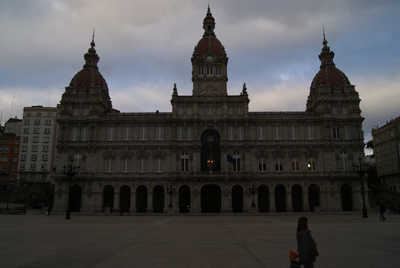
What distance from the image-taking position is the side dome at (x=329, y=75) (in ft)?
221

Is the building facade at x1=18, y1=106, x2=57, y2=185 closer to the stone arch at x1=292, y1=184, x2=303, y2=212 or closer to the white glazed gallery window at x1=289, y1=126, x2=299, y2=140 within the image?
the stone arch at x1=292, y1=184, x2=303, y2=212

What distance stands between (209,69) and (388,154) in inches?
2297

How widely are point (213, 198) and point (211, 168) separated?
608cm

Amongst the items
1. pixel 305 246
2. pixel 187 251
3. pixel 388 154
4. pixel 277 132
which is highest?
pixel 277 132

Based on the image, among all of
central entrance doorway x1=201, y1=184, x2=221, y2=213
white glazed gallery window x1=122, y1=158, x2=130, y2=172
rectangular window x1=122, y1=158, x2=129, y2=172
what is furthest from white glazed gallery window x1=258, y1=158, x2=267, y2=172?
rectangular window x1=122, y1=158, x2=129, y2=172

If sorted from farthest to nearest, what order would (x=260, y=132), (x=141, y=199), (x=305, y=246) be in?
(x=260, y=132), (x=141, y=199), (x=305, y=246)

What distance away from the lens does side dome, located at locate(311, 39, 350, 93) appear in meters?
67.3

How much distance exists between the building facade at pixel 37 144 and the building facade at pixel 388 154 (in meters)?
96.7

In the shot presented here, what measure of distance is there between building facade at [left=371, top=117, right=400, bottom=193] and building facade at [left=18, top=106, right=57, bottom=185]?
96.7m

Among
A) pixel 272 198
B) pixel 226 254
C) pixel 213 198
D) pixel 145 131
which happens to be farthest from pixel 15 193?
pixel 226 254

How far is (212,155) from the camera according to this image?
63406 millimetres

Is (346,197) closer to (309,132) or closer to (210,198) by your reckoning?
(309,132)

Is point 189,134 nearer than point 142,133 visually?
Yes

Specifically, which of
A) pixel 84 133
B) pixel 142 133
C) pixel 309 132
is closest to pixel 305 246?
pixel 142 133
